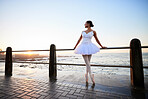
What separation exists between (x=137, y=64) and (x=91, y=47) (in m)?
1.49

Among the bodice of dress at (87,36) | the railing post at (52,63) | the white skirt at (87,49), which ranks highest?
the bodice of dress at (87,36)

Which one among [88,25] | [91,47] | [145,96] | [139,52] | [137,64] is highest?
[88,25]

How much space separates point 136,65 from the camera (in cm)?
250

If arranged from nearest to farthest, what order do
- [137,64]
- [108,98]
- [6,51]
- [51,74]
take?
[108,98]
[137,64]
[51,74]
[6,51]

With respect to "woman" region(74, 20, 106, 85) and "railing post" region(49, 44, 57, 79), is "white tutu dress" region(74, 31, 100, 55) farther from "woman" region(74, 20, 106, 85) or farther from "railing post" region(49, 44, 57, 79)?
"railing post" region(49, 44, 57, 79)

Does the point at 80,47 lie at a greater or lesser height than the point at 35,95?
greater

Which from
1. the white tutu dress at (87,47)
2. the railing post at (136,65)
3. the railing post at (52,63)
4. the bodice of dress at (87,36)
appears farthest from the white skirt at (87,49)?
the railing post at (52,63)

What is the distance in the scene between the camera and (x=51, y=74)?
3572mm

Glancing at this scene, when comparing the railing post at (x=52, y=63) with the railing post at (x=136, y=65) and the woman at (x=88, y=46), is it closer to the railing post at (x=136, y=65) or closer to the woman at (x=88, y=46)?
the woman at (x=88, y=46)

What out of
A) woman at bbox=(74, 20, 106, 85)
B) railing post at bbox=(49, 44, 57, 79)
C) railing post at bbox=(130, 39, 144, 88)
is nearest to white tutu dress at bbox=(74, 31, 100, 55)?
woman at bbox=(74, 20, 106, 85)

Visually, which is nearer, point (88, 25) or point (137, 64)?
point (137, 64)

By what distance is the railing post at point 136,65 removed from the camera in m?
2.46

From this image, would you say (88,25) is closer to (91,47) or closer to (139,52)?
(91,47)

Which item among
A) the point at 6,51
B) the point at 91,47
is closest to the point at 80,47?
the point at 91,47
